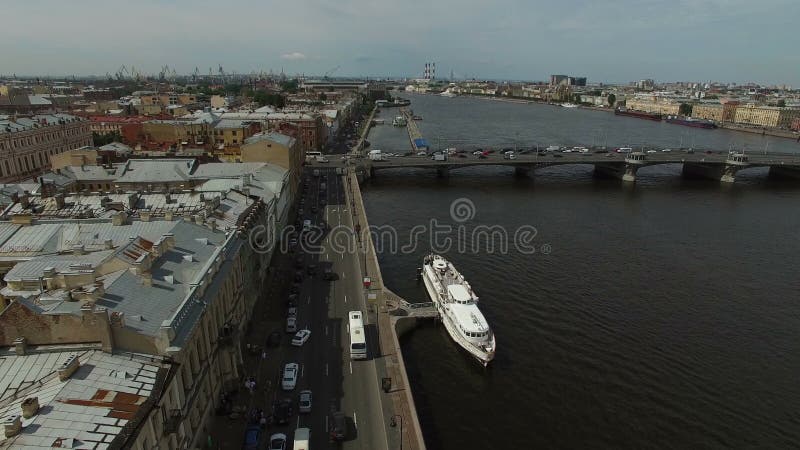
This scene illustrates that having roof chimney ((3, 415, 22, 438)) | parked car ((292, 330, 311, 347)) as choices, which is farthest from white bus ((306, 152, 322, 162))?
roof chimney ((3, 415, 22, 438))

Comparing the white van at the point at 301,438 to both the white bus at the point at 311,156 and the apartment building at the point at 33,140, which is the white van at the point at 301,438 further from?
the white bus at the point at 311,156

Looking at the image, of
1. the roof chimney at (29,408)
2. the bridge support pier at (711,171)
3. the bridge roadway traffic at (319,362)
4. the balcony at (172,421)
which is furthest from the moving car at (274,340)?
the bridge support pier at (711,171)

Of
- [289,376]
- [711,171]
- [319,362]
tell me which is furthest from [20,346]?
[711,171]

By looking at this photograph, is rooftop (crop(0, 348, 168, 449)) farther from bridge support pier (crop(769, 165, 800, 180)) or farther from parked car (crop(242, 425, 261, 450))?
bridge support pier (crop(769, 165, 800, 180))

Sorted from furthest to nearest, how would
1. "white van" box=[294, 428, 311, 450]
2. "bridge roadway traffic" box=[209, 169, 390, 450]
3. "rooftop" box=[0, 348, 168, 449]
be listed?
1. "bridge roadway traffic" box=[209, 169, 390, 450]
2. "white van" box=[294, 428, 311, 450]
3. "rooftop" box=[0, 348, 168, 449]

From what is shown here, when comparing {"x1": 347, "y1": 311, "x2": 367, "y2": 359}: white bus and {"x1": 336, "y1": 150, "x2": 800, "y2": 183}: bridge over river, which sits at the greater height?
{"x1": 336, "y1": 150, "x2": 800, "y2": 183}: bridge over river

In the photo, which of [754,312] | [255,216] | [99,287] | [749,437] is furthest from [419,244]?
[99,287]
